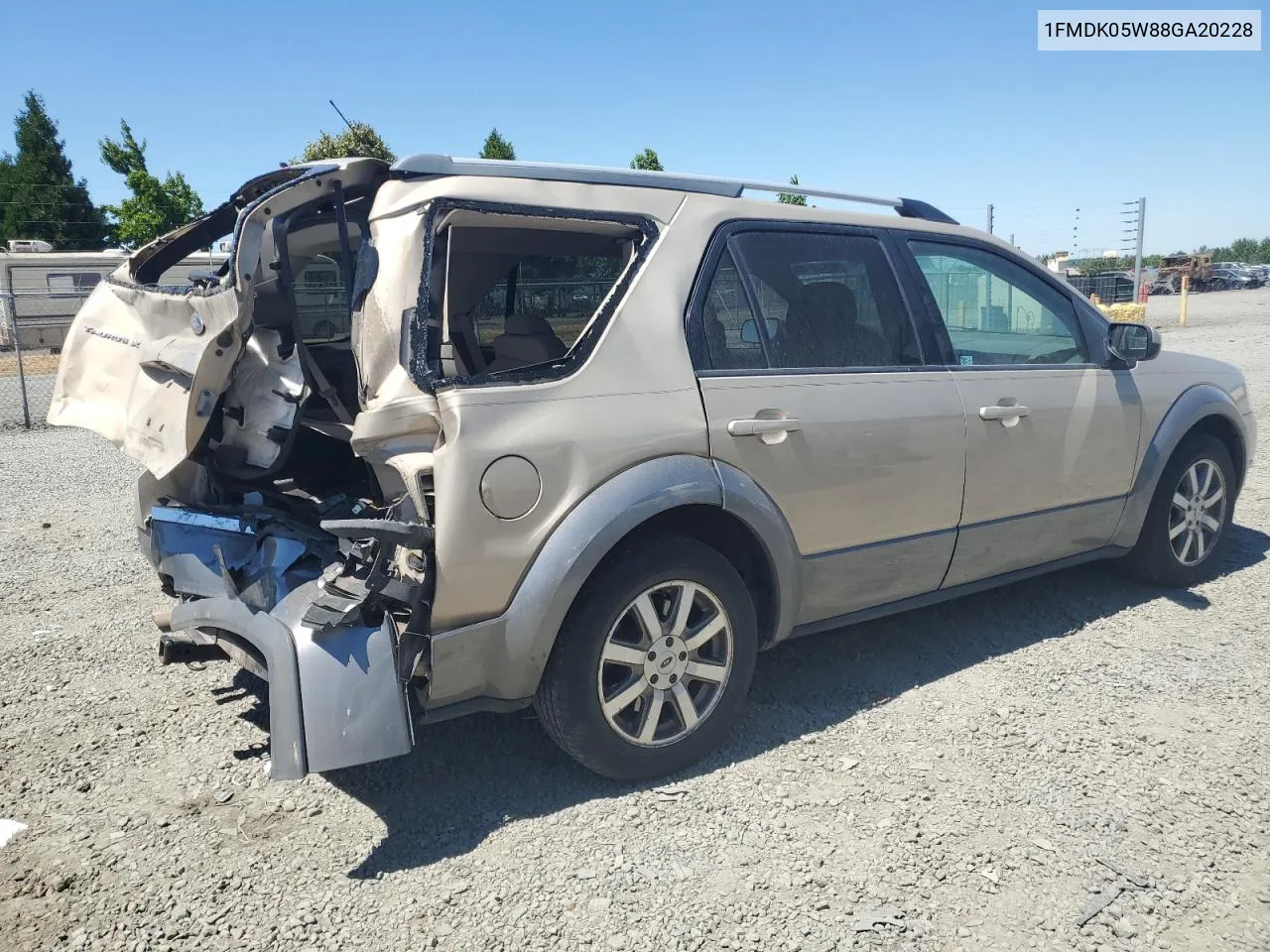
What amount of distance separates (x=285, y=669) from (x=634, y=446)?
1.25m

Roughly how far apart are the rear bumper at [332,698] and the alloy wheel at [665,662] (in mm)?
683

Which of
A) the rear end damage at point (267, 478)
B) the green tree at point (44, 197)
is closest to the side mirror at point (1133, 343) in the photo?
the rear end damage at point (267, 478)

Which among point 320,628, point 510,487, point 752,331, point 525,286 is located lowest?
point 320,628

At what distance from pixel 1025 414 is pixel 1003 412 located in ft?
0.51

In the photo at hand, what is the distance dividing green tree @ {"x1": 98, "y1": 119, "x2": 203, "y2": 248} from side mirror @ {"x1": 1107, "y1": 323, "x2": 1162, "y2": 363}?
102 ft

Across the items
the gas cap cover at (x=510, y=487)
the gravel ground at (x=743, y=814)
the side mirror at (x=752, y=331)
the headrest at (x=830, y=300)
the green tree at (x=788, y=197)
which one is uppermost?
the green tree at (x=788, y=197)

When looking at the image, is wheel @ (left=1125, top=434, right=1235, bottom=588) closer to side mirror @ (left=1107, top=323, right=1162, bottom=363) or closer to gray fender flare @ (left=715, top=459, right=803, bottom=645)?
side mirror @ (left=1107, top=323, right=1162, bottom=363)

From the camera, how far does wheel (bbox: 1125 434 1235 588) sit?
15.6 ft

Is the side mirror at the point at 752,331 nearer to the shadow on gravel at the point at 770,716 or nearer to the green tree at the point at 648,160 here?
the shadow on gravel at the point at 770,716

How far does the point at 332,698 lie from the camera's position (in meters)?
2.68

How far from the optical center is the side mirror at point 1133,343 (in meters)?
4.38

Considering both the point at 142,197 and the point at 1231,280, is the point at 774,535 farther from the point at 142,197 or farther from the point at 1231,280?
the point at 1231,280

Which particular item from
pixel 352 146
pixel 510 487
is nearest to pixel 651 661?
pixel 510 487

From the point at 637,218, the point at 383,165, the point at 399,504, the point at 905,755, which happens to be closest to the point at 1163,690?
the point at 905,755
